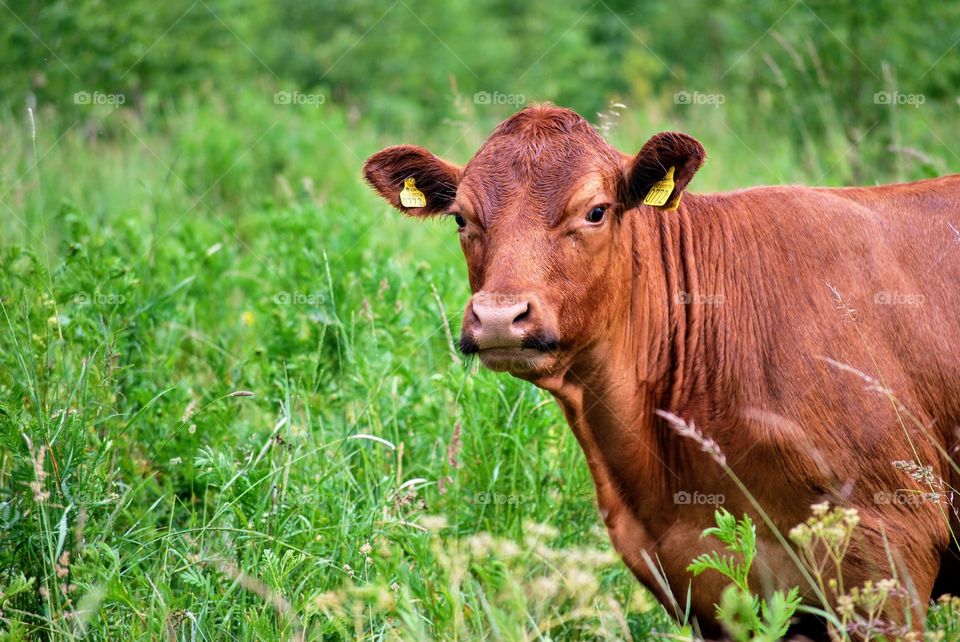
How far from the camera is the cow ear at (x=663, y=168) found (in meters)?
4.20

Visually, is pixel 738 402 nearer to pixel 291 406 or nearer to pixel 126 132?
pixel 291 406

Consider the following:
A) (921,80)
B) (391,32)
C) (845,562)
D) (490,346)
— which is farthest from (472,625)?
(391,32)

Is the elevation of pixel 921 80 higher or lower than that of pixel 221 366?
higher

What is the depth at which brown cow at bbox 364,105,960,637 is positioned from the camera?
3867 mm

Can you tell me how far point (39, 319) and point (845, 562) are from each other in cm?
370

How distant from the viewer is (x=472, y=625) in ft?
13.7

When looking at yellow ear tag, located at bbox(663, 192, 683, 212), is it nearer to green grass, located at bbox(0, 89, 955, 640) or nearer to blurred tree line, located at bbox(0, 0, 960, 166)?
green grass, located at bbox(0, 89, 955, 640)

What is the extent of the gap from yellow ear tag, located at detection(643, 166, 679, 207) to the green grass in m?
1.13

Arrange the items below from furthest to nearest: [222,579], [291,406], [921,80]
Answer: [921,80]
[291,406]
[222,579]

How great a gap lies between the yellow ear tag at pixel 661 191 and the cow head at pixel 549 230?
2 cm

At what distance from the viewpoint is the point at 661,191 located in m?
4.31

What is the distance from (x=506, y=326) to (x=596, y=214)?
2.46 ft

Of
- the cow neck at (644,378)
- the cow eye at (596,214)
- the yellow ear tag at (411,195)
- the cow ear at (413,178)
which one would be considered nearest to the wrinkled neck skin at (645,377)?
the cow neck at (644,378)

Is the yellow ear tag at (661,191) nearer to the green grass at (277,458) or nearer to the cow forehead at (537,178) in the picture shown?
the cow forehead at (537,178)
